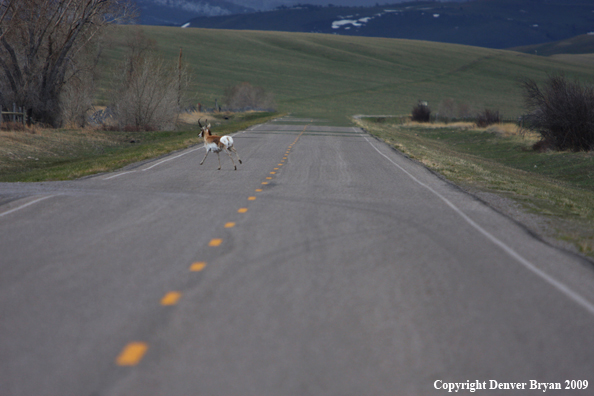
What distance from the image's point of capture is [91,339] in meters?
4.93

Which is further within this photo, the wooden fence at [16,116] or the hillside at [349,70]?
the hillside at [349,70]

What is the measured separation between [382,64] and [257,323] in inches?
6310

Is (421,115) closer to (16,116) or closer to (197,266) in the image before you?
(16,116)

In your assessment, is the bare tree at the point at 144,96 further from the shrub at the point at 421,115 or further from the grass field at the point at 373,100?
the shrub at the point at 421,115

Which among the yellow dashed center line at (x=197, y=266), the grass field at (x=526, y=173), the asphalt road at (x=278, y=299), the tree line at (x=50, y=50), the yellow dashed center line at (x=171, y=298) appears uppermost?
the tree line at (x=50, y=50)

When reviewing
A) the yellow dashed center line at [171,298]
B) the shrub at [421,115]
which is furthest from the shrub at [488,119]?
the yellow dashed center line at [171,298]

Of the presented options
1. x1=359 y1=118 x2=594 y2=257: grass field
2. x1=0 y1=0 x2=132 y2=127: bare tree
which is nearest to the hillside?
x1=359 y1=118 x2=594 y2=257: grass field

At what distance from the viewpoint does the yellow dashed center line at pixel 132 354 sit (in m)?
4.52

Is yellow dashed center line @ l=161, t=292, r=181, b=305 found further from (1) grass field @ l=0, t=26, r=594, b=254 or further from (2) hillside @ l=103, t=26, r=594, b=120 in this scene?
(2) hillside @ l=103, t=26, r=594, b=120

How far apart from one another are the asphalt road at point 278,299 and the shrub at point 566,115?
74.6 ft

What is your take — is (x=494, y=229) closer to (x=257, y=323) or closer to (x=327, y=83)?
(x=257, y=323)

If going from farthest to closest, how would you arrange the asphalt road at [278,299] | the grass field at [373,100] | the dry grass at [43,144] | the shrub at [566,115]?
the shrub at [566,115], the dry grass at [43,144], the grass field at [373,100], the asphalt road at [278,299]

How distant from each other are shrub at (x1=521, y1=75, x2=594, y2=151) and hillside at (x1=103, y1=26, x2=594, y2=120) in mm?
63462

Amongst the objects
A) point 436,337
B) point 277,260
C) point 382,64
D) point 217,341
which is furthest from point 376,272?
point 382,64
